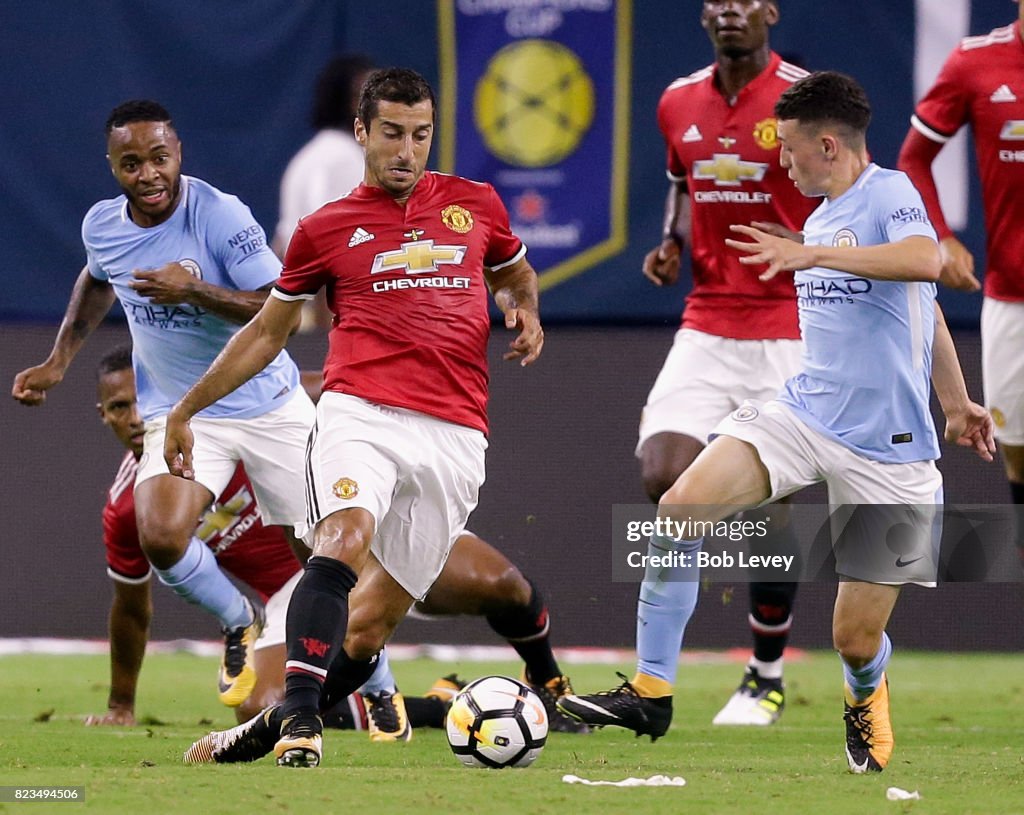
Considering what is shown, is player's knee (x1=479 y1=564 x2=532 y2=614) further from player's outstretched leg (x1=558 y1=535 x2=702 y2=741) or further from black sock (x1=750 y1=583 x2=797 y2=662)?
black sock (x1=750 y1=583 x2=797 y2=662)

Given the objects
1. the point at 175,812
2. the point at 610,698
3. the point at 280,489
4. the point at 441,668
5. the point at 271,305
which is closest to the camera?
the point at 175,812

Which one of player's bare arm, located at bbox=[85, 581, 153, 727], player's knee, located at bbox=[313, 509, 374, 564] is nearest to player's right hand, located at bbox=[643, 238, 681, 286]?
player's bare arm, located at bbox=[85, 581, 153, 727]

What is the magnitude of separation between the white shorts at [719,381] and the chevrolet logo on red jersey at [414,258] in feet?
6.49

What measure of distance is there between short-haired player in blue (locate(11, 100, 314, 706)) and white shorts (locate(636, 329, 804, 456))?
143 centimetres

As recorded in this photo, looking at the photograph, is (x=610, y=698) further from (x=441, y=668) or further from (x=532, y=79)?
(x=532, y=79)

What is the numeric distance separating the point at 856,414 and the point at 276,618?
2755 mm

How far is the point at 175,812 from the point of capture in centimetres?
387

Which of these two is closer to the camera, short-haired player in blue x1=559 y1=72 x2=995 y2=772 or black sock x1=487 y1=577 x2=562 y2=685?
short-haired player in blue x1=559 y1=72 x2=995 y2=772

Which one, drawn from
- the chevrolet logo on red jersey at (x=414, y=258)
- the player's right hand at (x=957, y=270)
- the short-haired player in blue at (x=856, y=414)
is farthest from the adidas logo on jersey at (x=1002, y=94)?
the chevrolet logo on red jersey at (x=414, y=258)

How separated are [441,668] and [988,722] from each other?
9.96 ft

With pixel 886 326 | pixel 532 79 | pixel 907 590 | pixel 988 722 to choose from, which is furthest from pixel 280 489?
pixel 907 590

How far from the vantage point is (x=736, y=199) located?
23.3 feet

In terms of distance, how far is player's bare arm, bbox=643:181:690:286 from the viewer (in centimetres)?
711

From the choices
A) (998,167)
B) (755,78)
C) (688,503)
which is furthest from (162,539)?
(998,167)
